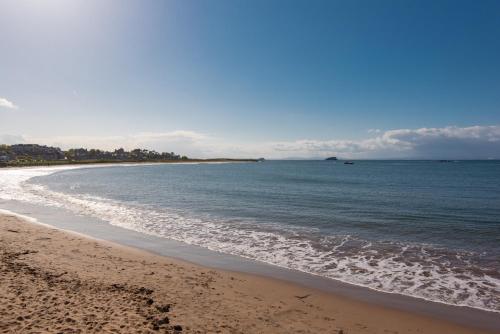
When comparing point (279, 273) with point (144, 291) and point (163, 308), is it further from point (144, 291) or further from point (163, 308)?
point (163, 308)

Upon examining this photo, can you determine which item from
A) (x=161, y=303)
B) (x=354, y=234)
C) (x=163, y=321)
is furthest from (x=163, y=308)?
(x=354, y=234)

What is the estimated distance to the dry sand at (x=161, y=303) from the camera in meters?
7.14

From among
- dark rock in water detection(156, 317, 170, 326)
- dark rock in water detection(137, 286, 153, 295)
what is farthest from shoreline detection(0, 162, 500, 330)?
dark rock in water detection(156, 317, 170, 326)

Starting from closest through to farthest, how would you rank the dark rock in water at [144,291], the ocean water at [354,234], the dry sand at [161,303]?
the dry sand at [161,303] → the dark rock in water at [144,291] → the ocean water at [354,234]

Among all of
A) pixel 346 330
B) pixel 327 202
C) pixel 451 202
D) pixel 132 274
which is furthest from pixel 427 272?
pixel 451 202

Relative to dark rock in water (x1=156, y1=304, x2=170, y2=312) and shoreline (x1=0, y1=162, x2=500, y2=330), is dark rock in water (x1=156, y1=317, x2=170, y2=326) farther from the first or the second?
shoreline (x1=0, y1=162, x2=500, y2=330)

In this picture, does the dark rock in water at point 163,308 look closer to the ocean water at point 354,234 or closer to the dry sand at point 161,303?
the dry sand at point 161,303

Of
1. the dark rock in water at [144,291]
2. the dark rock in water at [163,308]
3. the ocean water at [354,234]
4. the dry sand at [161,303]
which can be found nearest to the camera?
the dry sand at [161,303]

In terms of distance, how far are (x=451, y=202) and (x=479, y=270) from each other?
2281 centimetres

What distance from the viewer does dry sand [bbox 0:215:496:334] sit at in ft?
23.4

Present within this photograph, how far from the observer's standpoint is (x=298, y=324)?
793cm

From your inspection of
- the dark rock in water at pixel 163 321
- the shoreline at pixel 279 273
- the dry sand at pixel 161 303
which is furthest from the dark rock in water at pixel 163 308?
the shoreline at pixel 279 273

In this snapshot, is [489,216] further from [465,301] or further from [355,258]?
[465,301]

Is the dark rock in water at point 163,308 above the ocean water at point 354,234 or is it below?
above
